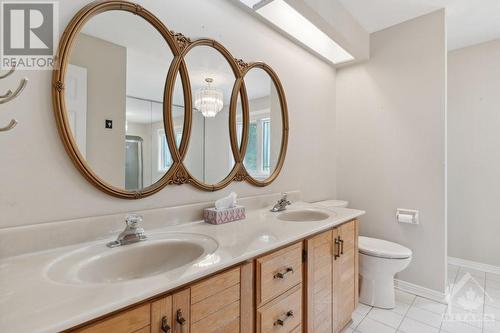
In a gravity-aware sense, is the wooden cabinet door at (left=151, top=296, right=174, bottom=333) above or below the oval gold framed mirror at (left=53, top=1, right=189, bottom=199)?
below

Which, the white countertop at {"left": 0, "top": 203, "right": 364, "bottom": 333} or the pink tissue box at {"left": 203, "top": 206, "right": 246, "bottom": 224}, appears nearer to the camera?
the white countertop at {"left": 0, "top": 203, "right": 364, "bottom": 333}

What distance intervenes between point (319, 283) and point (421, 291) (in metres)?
1.42

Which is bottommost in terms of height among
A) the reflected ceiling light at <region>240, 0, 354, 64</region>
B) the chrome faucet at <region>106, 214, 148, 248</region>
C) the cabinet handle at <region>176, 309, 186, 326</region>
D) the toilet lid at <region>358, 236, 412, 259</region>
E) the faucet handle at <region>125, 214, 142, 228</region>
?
the toilet lid at <region>358, 236, 412, 259</region>

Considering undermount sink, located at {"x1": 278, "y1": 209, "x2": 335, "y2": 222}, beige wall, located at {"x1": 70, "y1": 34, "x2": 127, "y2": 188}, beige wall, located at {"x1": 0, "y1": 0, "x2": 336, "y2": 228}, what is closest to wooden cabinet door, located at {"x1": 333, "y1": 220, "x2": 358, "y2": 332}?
undermount sink, located at {"x1": 278, "y1": 209, "x2": 335, "y2": 222}

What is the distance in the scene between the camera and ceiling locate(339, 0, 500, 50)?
1.99m

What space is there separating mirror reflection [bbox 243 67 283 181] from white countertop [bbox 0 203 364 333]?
786mm

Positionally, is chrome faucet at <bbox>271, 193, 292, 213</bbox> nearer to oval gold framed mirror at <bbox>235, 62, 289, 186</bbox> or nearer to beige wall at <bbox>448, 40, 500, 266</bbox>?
oval gold framed mirror at <bbox>235, 62, 289, 186</bbox>

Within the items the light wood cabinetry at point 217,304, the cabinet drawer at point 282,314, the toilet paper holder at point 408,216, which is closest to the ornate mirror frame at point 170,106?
the light wood cabinetry at point 217,304

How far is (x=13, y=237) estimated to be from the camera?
0.85 m

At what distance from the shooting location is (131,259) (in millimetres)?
982

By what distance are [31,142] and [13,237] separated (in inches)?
13.5

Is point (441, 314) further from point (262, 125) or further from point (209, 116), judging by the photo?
point (209, 116)

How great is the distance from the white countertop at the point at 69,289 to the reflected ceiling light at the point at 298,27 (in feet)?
4.79

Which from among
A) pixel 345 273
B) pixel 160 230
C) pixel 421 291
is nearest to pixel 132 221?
pixel 160 230
